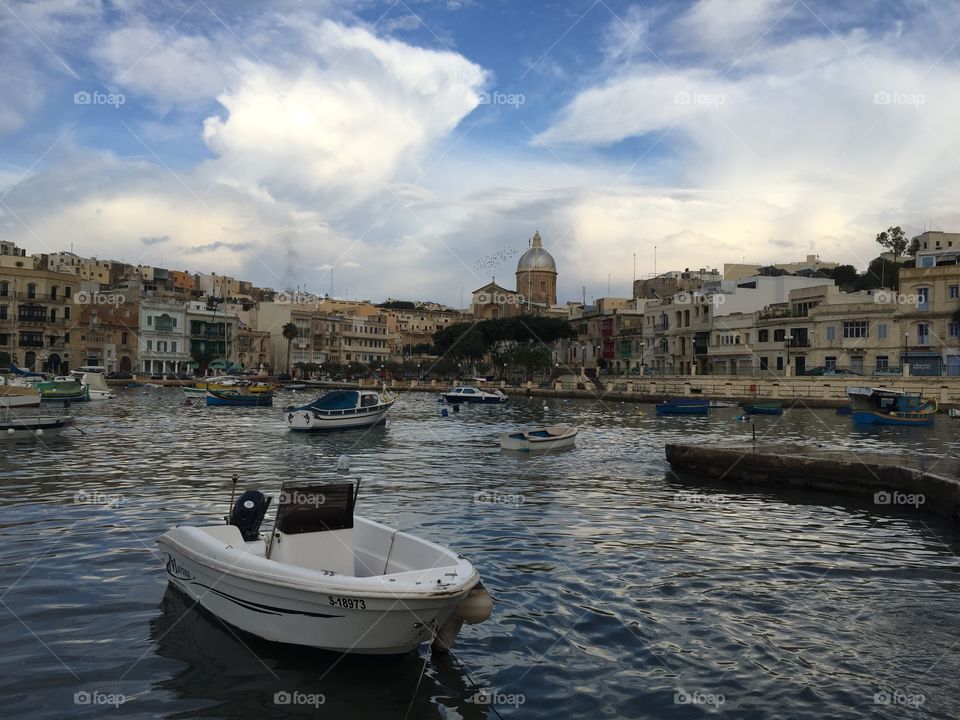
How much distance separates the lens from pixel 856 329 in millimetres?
68125

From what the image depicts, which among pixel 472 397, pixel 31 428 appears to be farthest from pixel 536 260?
pixel 31 428

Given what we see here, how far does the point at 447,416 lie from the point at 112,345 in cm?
6815

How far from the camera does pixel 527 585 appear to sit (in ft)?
39.6

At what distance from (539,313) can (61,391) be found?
94.5 meters

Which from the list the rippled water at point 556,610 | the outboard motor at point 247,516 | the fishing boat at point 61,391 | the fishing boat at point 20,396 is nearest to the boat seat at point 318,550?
the rippled water at point 556,610

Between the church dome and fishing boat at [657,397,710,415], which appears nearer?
fishing boat at [657,397,710,415]

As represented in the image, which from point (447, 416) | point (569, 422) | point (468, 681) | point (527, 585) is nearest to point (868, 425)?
point (569, 422)

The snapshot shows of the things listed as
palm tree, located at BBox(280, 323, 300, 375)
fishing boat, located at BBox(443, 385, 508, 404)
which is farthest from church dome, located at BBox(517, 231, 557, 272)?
fishing boat, located at BBox(443, 385, 508, 404)

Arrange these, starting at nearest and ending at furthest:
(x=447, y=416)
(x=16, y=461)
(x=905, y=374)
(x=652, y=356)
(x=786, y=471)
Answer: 1. (x=786, y=471)
2. (x=16, y=461)
3. (x=447, y=416)
4. (x=905, y=374)
5. (x=652, y=356)

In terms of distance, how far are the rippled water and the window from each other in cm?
5007

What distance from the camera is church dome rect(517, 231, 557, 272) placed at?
155 metres

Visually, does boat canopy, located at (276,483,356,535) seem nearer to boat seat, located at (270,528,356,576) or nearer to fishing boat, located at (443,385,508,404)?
boat seat, located at (270,528,356,576)

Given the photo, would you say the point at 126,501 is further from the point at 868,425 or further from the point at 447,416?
the point at 868,425

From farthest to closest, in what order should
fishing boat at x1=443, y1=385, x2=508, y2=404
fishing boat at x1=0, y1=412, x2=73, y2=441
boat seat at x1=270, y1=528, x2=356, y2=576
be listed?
1. fishing boat at x1=443, y1=385, x2=508, y2=404
2. fishing boat at x1=0, y1=412, x2=73, y2=441
3. boat seat at x1=270, y1=528, x2=356, y2=576
